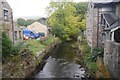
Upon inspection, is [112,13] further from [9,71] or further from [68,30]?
[68,30]

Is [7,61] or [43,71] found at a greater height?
[7,61]

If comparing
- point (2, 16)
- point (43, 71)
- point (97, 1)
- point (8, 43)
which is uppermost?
point (97, 1)

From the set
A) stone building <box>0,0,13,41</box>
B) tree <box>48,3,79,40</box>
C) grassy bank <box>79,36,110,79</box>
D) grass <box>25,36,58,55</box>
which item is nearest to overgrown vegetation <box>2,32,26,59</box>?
stone building <box>0,0,13,41</box>

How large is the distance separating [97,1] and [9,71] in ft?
37.1

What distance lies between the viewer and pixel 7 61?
578 inches

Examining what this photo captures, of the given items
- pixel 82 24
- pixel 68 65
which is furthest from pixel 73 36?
pixel 68 65

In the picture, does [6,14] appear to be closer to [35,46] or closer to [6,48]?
[35,46]

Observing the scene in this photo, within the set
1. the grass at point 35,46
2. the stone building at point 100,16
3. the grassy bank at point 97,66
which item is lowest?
the grassy bank at point 97,66

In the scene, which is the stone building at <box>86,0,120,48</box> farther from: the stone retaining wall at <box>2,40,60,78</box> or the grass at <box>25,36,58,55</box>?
the stone retaining wall at <box>2,40,60,78</box>

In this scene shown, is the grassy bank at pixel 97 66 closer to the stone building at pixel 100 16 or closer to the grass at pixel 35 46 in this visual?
the stone building at pixel 100 16

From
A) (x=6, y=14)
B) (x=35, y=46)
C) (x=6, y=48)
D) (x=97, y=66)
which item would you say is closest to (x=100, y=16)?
(x=97, y=66)

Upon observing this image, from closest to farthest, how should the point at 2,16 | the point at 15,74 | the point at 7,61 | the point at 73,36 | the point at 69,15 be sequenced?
the point at 15,74 < the point at 7,61 < the point at 2,16 < the point at 69,15 < the point at 73,36

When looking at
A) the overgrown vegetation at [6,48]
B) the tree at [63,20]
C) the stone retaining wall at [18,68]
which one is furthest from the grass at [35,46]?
the tree at [63,20]

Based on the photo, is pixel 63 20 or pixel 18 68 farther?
pixel 63 20
